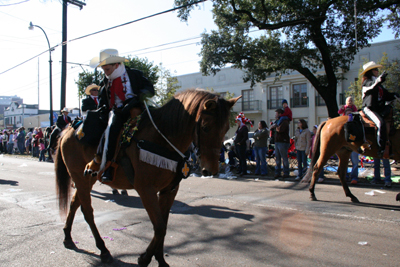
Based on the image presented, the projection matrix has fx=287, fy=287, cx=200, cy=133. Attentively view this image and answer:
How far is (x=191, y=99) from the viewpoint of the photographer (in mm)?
3314

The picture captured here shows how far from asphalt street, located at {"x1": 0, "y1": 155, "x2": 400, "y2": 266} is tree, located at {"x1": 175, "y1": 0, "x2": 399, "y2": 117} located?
9.65 metres

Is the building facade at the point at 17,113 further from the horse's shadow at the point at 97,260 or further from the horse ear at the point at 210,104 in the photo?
the horse ear at the point at 210,104

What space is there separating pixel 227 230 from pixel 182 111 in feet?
8.04

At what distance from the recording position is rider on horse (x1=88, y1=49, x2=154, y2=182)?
3574mm

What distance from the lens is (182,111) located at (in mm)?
3322

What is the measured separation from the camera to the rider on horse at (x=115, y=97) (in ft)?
11.7

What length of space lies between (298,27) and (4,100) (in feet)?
593

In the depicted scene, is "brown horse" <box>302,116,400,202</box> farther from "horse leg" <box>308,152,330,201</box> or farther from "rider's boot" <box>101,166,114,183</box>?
"rider's boot" <box>101,166,114,183</box>

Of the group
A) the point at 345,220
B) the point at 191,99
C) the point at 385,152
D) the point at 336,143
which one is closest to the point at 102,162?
the point at 191,99

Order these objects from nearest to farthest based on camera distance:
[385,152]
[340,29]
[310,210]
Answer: [310,210]
[385,152]
[340,29]

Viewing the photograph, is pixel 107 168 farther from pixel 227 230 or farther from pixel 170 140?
pixel 227 230

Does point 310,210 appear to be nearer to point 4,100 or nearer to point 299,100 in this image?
point 299,100

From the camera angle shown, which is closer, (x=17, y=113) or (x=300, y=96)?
(x=300, y=96)

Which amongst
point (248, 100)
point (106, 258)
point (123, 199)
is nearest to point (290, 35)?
point (123, 199)
